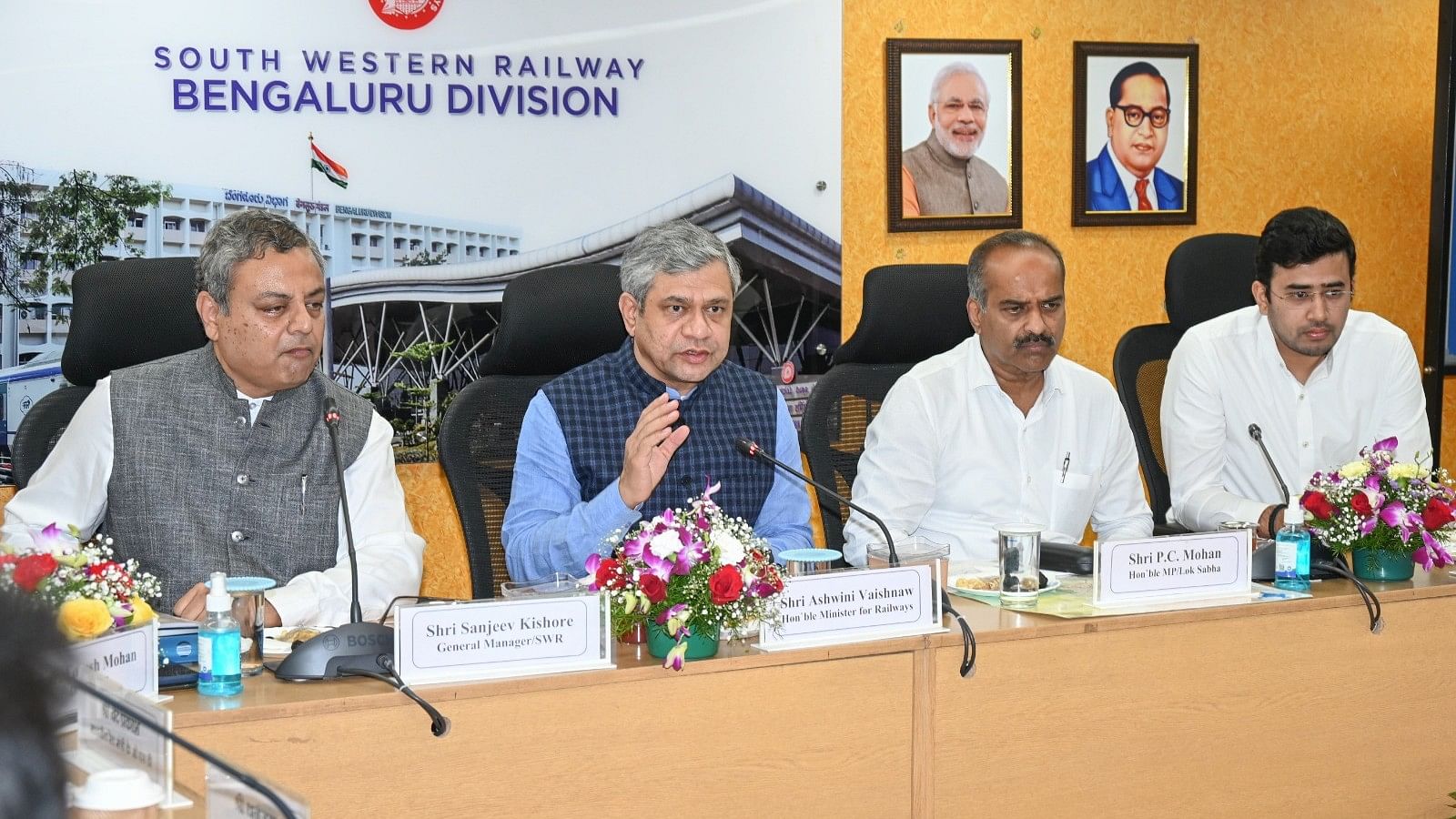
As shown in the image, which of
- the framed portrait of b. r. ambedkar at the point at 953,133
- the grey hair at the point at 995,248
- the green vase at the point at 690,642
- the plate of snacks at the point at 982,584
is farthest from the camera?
the framed portrait of b. r. ambedkar at the point at 953,133

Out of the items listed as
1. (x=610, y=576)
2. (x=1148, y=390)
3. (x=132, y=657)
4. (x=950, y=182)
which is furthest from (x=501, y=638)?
(x=950, y=182)

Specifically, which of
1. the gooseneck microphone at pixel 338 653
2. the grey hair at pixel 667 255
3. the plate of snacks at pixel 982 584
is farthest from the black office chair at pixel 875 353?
the gooseneck microphone at pixel 338 653

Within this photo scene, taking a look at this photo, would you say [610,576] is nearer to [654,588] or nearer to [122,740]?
[654,588]

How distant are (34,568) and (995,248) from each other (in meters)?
1.77

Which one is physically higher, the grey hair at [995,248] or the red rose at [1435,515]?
the grey hair at [995,248]

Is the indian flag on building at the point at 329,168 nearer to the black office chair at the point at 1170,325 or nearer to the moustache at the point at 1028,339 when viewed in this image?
the moustache at the point at 1028,339

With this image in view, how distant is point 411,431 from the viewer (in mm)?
3625

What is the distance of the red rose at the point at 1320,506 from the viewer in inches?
91.4

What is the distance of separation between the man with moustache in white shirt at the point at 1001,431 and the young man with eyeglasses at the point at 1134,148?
4.98 feet

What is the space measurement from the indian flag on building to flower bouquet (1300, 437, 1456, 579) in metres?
2.27

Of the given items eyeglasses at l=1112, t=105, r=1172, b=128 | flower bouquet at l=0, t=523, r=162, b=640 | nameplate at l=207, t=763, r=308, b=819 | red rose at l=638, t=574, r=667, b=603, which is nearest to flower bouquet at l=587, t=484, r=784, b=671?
red rose at l=638, t=574, r=667, b=603

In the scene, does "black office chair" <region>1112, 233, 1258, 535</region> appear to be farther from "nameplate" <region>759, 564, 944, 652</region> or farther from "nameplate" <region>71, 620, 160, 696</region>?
"nameplate" <region>71, 620, 160, 696</region>

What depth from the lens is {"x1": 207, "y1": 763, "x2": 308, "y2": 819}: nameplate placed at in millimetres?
979

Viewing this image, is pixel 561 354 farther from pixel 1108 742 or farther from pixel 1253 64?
pixel 1253 64
